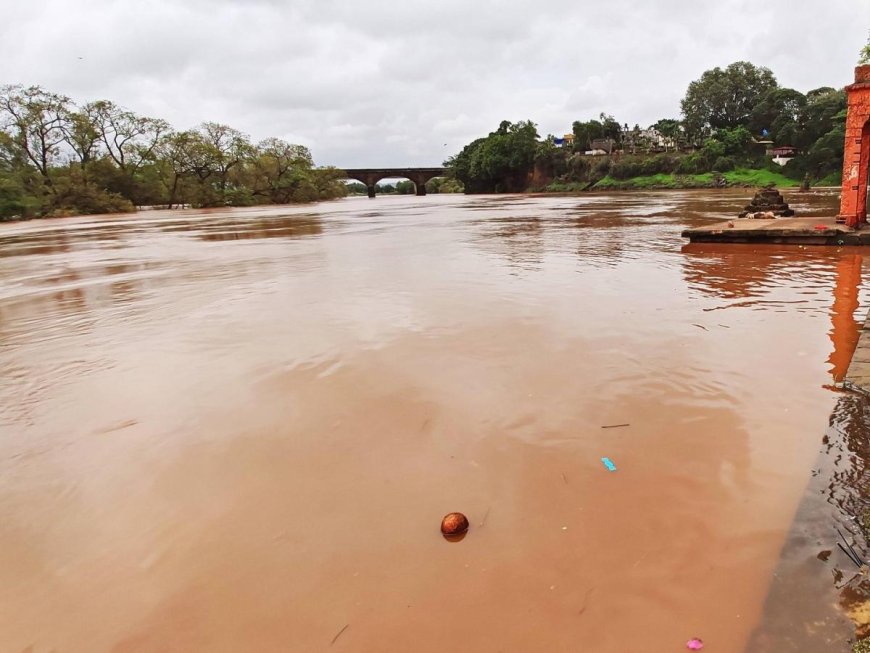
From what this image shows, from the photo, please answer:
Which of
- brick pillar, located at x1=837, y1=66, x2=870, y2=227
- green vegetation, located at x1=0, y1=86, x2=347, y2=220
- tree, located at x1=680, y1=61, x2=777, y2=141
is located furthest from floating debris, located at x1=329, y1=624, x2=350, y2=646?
tree, located at x1=680, y1=61, x2=777, y2=141

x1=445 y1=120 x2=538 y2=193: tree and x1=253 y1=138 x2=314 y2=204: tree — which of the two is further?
x1=445 y1=120 x2=538 y2=193: tree

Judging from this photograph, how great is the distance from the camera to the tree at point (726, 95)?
74.3m

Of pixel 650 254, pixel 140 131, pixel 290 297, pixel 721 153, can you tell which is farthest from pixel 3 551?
pixel 721 153

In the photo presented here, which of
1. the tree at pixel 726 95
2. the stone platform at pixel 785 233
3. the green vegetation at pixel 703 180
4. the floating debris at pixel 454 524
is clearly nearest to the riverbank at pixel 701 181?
the green vegetation at pixel 703 180

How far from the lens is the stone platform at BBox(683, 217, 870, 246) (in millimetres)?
11148

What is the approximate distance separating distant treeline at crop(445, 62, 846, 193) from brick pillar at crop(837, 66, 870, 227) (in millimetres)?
48764

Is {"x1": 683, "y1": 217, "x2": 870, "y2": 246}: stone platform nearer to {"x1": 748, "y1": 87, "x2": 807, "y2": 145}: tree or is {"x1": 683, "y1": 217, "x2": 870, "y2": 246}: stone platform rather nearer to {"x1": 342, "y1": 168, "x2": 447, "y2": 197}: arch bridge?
{"x1": 748, "y1": 87, "x2": 807, "y2": 145}: tree

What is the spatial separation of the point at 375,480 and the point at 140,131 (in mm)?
58750

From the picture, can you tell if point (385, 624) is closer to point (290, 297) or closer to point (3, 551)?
point (3, 551)

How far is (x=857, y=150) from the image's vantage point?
1105 cm

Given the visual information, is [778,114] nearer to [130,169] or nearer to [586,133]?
[586,133]

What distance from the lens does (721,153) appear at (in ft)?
199

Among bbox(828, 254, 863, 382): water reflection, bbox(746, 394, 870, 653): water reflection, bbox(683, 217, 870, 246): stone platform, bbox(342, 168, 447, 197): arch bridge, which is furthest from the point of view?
bbox(342, 168, 447, 197): arch bridge

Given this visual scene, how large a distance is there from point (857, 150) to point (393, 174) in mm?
91990
